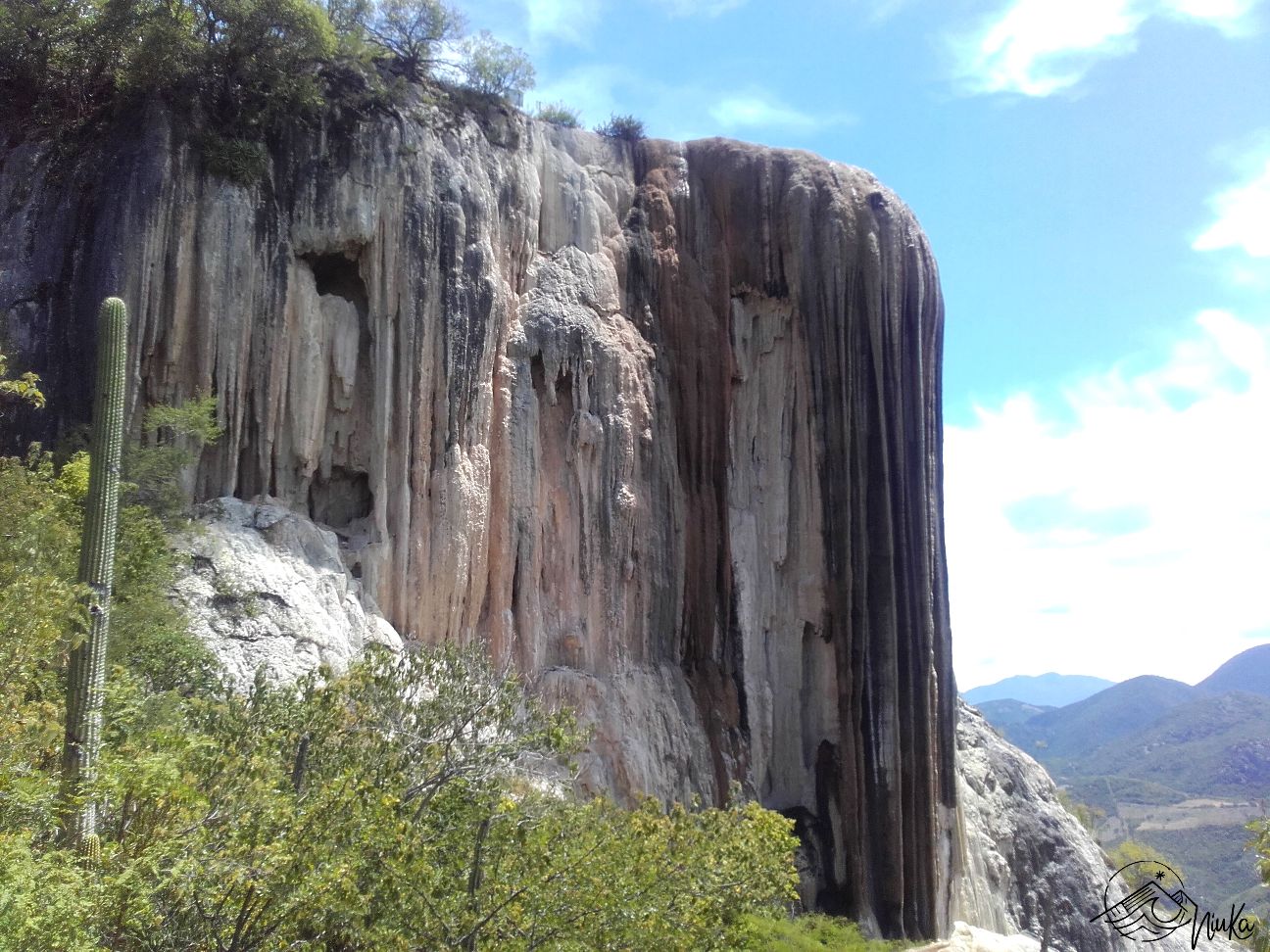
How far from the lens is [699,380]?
2511cm

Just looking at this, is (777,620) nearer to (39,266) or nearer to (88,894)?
(39,266)

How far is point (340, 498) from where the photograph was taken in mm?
19781

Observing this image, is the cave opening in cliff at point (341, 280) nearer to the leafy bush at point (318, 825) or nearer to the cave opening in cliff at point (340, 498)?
the cave opening in cliff at point (340, 498)

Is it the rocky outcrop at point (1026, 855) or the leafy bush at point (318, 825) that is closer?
the leafy bush at point (318, 825)

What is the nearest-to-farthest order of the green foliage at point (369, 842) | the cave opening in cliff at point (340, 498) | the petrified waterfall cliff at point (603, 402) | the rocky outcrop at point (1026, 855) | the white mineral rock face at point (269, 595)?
the green foliage at point (369, 842) < the white mineral rock face at point (269, 595) < the petrified waterfall cliff at point (603, 402) < the cave opening in cliff at point (340, 498) < the rocky outcrop at point (1026, 855)

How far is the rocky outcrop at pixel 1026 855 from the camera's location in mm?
28109

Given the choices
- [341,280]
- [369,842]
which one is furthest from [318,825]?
[341,280]

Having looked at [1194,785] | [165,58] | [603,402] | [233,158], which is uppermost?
[165,58]

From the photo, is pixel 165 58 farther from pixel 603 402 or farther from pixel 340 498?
pixel 603 402

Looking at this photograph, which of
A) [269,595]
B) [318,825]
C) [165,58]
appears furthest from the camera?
[165,58]

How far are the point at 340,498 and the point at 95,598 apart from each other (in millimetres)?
10300

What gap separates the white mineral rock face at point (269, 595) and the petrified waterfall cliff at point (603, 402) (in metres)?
1.28

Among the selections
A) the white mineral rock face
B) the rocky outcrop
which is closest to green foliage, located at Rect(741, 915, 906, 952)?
the rocky outcrop

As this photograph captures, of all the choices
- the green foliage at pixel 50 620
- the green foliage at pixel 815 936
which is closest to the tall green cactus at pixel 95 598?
the green foliage at pixel 50 620
